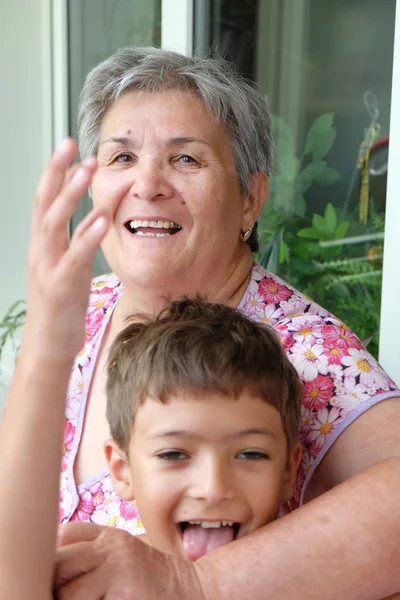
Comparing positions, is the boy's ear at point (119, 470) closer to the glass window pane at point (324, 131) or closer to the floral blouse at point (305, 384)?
the floral blouse at point (305, 384)

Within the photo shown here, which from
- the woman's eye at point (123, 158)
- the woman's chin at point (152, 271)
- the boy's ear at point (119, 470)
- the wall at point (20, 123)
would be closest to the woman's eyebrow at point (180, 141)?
the woman's eye at point (123, 158)

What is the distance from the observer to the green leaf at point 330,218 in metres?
2.98

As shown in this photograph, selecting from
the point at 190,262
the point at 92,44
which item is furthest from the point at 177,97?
the point at 92,44

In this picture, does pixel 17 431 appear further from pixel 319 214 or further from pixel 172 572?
pixel 319 214

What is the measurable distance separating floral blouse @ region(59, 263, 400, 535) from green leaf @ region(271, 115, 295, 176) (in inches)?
46.7

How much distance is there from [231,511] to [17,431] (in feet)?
1.42

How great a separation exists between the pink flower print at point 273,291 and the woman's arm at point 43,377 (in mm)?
867

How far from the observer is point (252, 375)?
1.48 meters

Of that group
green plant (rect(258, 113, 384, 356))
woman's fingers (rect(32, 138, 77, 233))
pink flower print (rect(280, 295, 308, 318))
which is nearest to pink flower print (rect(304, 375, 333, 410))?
pink flower print (rect(280, 295, 308, 318))

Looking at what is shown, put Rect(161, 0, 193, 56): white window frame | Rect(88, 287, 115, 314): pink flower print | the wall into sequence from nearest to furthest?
Rect(88, 287, 115, 314): pink flower print < Rect(161, 0, 193, 56): white window frame < the wall

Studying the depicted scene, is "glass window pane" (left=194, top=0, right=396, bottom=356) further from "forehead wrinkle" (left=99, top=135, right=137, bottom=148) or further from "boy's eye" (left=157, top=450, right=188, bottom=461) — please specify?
"boy's eye" (left=157, top=450, right=188, bottom=461)

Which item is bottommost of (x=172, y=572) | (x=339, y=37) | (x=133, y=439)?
(x=172, y=572)

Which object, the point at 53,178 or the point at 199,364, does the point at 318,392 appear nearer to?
the point at 199,364

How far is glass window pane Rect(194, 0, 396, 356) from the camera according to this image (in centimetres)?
275
